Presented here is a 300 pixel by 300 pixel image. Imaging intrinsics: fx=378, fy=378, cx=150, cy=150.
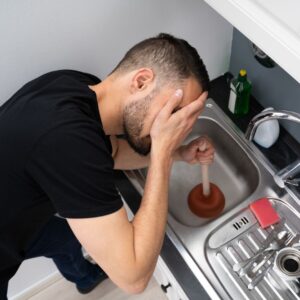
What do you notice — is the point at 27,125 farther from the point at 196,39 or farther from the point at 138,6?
the point at 196,39

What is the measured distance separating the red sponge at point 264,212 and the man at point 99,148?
1.01 ft

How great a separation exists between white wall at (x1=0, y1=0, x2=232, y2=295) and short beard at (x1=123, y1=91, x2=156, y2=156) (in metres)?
0.26

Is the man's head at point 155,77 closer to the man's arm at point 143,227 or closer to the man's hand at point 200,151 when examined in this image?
the man's arm at point 143,227

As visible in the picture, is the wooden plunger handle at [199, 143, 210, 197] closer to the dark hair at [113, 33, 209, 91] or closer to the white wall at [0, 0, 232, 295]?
the dark hair at [113, 33, 209, 91]

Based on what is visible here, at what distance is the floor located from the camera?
170 cm

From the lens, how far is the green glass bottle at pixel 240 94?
1180 millimetres

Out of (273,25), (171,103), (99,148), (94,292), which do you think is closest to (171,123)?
(171,103)

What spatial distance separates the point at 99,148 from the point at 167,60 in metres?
0.27

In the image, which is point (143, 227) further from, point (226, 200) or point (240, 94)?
point (240, 94)

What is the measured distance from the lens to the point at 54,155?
767mm

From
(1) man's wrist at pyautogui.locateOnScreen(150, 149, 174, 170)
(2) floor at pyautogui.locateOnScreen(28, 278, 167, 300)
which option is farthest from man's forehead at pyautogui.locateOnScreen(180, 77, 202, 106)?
→ (2) floor at pyautogui.locateOnScreen(28, 278, 167, 300)

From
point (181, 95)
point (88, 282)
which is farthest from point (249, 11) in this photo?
point (88, 282)

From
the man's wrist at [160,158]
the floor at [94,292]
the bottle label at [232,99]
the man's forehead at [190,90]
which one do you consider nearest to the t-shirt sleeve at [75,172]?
the man's wrist at [160,158]

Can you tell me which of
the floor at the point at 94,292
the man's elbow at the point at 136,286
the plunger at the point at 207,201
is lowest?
the floor at the point at 94,292
